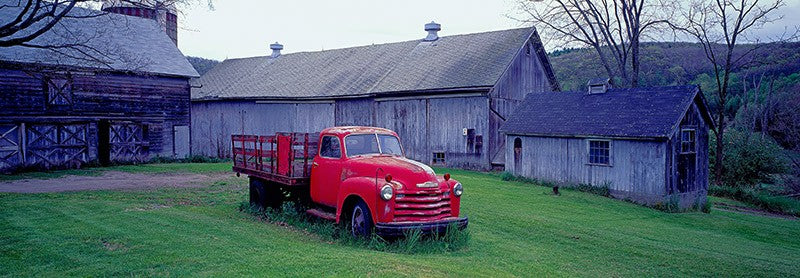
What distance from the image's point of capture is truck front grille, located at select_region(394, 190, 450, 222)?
404 inches

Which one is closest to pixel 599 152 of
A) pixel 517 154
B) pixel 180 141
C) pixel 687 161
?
pixel 687 161

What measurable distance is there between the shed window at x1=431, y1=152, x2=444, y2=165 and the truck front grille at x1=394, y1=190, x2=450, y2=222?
20242mm

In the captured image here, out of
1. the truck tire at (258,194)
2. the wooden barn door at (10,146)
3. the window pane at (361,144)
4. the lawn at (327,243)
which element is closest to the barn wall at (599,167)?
the lawn at (327,243)

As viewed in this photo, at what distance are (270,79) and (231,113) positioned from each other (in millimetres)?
3651

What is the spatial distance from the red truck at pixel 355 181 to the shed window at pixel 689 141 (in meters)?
14.1

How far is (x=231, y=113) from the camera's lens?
37.7 metres

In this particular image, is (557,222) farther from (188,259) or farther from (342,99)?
(342,99)

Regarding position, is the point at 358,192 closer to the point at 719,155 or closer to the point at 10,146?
the point at 10,146

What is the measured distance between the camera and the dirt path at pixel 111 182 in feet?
62.1

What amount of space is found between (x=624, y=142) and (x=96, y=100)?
81.0 feet

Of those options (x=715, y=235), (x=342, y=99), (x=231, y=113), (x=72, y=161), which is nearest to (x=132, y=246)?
(x=715, y=235)

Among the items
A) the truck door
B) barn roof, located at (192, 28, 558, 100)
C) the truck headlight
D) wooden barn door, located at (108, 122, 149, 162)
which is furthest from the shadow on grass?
wooden barn door, located at (108, 122, 149, 162)

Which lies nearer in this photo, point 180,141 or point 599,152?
A: point 599,152

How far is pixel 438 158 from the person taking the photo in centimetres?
3112
